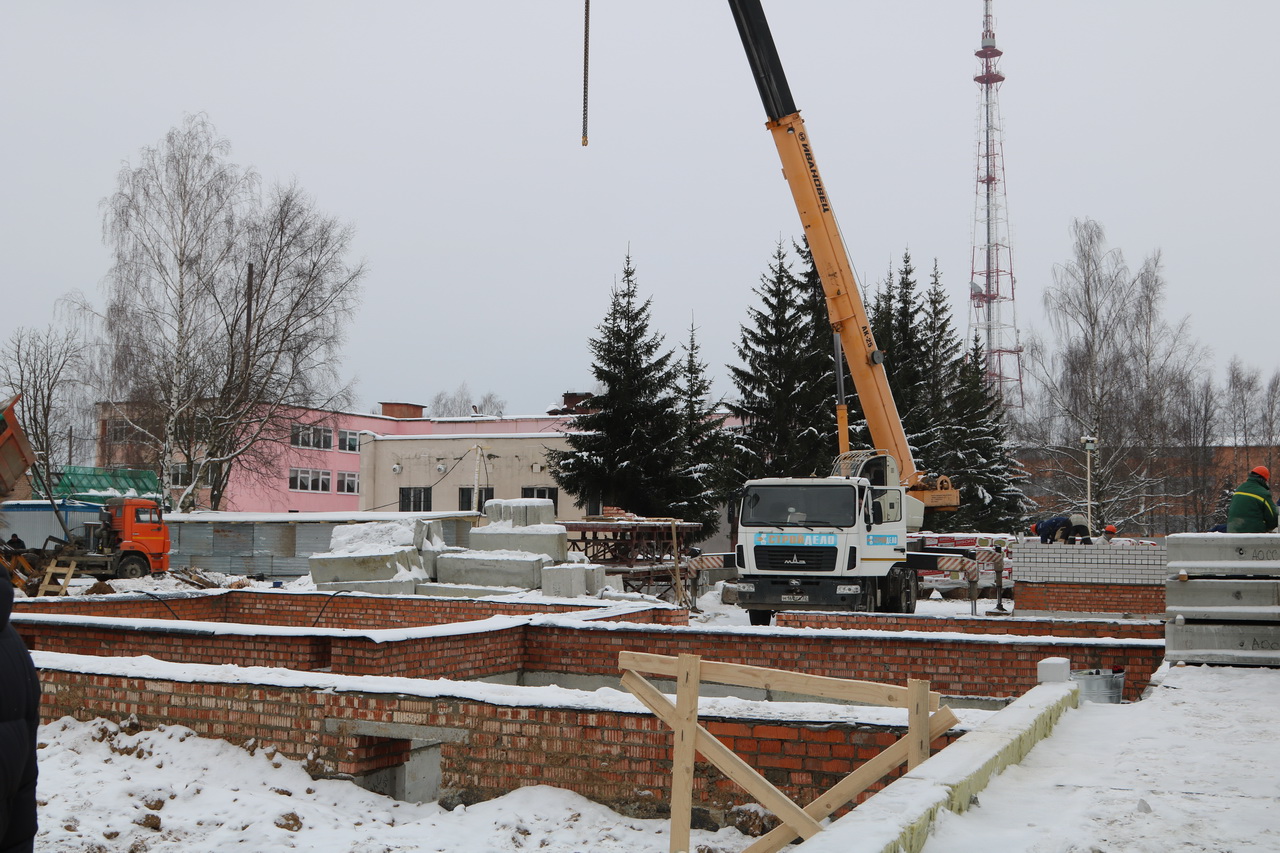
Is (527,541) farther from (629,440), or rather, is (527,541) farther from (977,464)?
(977,464)

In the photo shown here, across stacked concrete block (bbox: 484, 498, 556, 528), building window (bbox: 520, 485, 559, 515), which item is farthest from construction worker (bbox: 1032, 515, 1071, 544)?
building window (bbox: 520, 485, 559, 515)

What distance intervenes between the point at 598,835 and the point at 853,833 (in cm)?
287

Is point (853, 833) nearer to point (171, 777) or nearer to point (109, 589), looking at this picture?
point (171, 777)

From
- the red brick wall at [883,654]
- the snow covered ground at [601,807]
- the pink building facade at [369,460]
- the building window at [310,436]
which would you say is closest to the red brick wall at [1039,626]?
the red brick wall at [883,654]

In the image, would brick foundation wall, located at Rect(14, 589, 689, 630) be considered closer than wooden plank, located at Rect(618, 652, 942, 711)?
No

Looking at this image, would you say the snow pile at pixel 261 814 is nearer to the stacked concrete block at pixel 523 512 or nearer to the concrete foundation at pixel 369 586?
the concrete foundation at pixel 369 586

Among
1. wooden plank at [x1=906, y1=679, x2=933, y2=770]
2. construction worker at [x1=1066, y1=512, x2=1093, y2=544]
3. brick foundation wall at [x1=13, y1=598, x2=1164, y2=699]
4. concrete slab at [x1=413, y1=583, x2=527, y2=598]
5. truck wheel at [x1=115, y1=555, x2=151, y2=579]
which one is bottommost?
truck wheel at [x1=115, y1=555, x2=151, y2=579]

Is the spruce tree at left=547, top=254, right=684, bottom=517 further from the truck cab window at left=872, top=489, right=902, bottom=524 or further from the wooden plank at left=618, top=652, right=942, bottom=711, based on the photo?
the wooden plank at left=618, top=652, right=942, bottom=711

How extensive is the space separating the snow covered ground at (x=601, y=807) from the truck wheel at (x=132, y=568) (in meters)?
18.5

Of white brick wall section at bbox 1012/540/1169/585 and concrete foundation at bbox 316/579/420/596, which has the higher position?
white brick wall section at bbox 1012/540/1169/585

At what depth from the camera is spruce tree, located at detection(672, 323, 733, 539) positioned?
32500mm

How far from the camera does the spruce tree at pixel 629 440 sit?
3225cm

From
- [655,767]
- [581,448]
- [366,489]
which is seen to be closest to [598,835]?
[655,767]

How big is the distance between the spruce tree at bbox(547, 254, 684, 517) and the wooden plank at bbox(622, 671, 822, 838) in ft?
88.2
